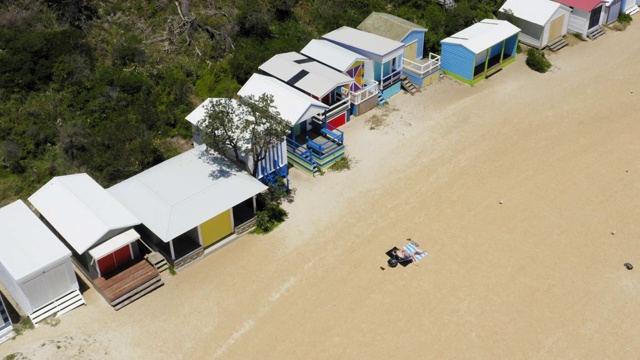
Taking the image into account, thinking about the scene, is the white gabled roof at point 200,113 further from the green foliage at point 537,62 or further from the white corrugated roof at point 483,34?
the green foliage at point 537,62

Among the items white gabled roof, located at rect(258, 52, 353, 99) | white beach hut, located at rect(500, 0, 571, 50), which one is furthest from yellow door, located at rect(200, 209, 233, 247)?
white beach hut, located at rect(500, 0, 571, 50)

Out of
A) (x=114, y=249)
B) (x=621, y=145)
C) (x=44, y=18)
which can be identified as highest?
(x=44, y=18)

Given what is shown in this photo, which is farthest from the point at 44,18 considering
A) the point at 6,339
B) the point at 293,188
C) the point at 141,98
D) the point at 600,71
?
the point at 600,71

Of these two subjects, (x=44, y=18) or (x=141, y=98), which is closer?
(x=141, y=98)

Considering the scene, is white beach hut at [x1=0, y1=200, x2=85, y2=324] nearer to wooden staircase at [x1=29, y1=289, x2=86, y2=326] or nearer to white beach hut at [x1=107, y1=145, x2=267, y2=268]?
wooden staircase at [x1=29, y1=289, x2=86, y2=326]

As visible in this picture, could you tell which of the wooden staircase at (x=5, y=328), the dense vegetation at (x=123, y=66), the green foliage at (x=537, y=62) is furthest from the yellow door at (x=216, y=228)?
the green foliage at (x=537, y=62)

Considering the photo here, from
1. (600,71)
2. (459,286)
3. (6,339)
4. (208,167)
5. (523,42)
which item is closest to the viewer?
(6,339)

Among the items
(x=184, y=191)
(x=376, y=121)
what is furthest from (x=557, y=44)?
(x=184, y=191)

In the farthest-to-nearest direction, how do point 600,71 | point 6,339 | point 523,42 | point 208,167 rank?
point 523,42, point 600,71, point 208,167, point 6,339

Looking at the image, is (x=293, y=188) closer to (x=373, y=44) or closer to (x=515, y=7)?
(x=373, y=44)
